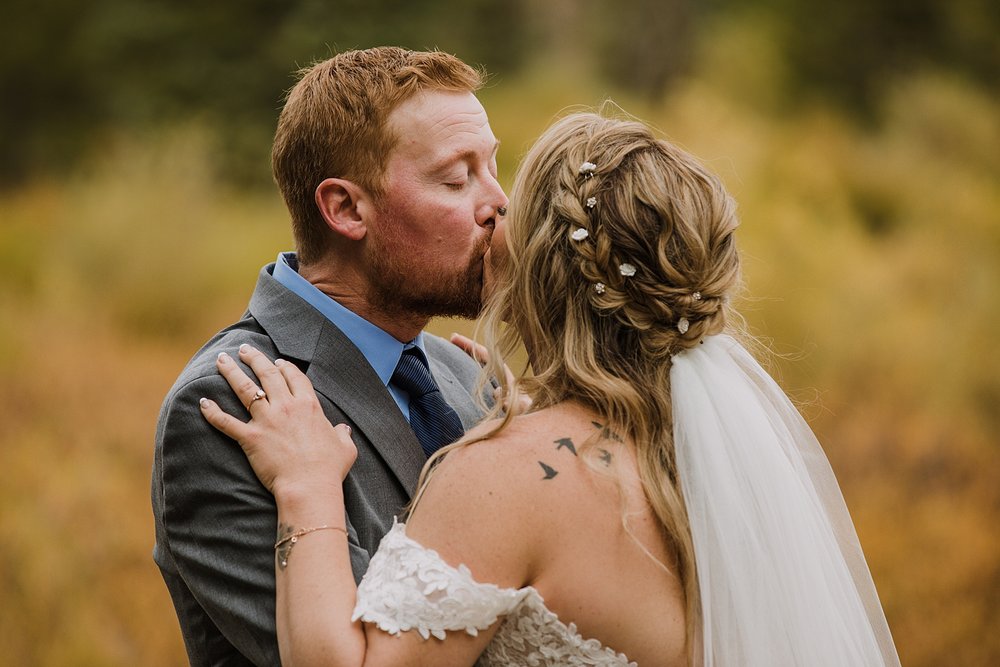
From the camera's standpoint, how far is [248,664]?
97.6 inches

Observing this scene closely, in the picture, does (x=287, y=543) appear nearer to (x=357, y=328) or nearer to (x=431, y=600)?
(x=431, y=600)

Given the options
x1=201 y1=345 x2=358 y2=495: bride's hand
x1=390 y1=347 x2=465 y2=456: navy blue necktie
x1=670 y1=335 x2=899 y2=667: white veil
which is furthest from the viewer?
x1=390 y1=347 x2=465 y2=456: navy blue necktie

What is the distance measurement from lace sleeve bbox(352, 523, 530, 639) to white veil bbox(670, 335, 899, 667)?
1.39 ft

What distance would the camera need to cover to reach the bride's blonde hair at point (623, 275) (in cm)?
211

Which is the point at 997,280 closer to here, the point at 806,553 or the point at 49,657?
the point at 806,553

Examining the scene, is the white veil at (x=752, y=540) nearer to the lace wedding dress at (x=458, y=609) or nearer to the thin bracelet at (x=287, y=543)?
the lace wedding dress at (x=458, y=609)

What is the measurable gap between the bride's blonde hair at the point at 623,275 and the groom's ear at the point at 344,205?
62cm

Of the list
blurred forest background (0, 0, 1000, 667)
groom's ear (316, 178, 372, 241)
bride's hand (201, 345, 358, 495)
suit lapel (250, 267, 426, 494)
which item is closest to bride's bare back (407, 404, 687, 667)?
bride's hand (201, 345, 358, 495)

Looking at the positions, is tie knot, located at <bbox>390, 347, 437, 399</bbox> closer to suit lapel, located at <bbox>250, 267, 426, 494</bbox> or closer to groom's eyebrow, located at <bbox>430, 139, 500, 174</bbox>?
suit lapel, located at <bbox>250, 267, 426, 494</bbox>

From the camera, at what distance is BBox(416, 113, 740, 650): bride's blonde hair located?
211 centimetres

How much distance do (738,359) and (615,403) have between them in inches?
16.1

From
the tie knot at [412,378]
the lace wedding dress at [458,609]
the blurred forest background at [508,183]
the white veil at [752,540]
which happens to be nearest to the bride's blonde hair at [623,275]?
the white veil at [752,540]

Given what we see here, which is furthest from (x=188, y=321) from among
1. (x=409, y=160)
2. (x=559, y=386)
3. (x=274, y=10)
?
(x=559, y=386)

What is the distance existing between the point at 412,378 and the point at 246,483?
619mm
